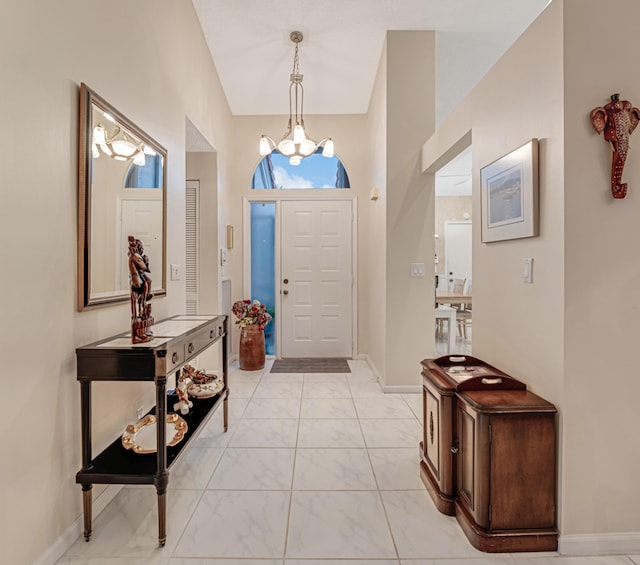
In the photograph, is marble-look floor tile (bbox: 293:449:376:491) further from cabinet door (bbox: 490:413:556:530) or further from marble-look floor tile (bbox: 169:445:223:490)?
cabinet door (bbox: 490:413:556:530)

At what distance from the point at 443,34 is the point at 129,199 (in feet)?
10.5

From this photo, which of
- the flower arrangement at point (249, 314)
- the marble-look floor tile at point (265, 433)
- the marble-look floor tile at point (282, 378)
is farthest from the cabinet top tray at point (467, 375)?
the flower arrangement at point (249, 314)

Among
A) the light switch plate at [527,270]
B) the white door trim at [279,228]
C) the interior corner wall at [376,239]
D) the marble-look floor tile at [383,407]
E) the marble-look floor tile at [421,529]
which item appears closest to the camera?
the marble-look floor tile at [421,529]

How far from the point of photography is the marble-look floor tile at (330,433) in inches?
104

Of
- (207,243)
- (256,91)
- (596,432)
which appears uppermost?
(256,91)

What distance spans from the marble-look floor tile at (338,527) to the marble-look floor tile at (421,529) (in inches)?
2.0

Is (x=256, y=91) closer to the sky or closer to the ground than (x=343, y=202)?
closer to the sky

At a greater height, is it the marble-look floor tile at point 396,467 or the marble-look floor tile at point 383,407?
the marble-look floor tile at point 383,407

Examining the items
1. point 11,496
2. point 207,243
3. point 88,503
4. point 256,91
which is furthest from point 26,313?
point 256,91

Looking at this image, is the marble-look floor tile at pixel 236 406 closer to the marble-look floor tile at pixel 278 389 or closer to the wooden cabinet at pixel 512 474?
the marble-look floor tile at pixel 278 389

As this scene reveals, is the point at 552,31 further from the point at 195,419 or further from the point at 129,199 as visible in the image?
the point at 195,419

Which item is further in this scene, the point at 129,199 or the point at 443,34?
the point at 443,34

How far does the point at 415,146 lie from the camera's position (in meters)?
3.59

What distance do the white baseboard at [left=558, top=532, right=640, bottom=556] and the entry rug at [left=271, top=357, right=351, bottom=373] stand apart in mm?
2976
